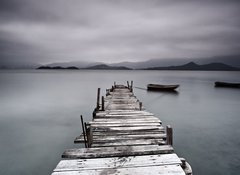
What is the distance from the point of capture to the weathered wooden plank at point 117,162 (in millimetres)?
3979

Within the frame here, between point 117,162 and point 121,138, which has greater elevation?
point 117,162

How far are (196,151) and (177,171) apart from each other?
5.97m

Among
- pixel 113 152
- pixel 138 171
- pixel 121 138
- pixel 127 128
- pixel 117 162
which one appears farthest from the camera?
pixel 127 128

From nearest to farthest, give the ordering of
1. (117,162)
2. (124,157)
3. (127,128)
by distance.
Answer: (117,162) → (124,157) → (127,128)

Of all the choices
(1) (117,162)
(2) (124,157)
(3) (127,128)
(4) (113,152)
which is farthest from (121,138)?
(1) (117,162)

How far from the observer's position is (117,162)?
420 cm

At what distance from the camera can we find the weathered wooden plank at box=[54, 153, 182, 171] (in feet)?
13.1

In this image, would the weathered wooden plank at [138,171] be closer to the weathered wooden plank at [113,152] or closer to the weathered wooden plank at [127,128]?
the weathered wooden plank at [113,152]

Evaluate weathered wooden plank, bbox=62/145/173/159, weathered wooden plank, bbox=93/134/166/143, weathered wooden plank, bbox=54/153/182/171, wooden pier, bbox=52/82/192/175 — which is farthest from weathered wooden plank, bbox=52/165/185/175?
weathered wooden plank, bbox=93/134/166/143

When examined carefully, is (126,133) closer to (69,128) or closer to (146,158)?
(146,158)

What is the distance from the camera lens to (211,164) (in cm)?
761

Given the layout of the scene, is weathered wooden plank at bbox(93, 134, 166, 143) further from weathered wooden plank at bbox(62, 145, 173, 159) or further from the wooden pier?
weathered wooden plank at bbox(62, 145, 173, 159)

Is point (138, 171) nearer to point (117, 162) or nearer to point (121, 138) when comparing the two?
point (117, 162)

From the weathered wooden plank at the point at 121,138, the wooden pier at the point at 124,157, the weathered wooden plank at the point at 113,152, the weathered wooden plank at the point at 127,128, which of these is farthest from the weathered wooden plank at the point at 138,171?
the weathered wooden plank at the point at 127,128
